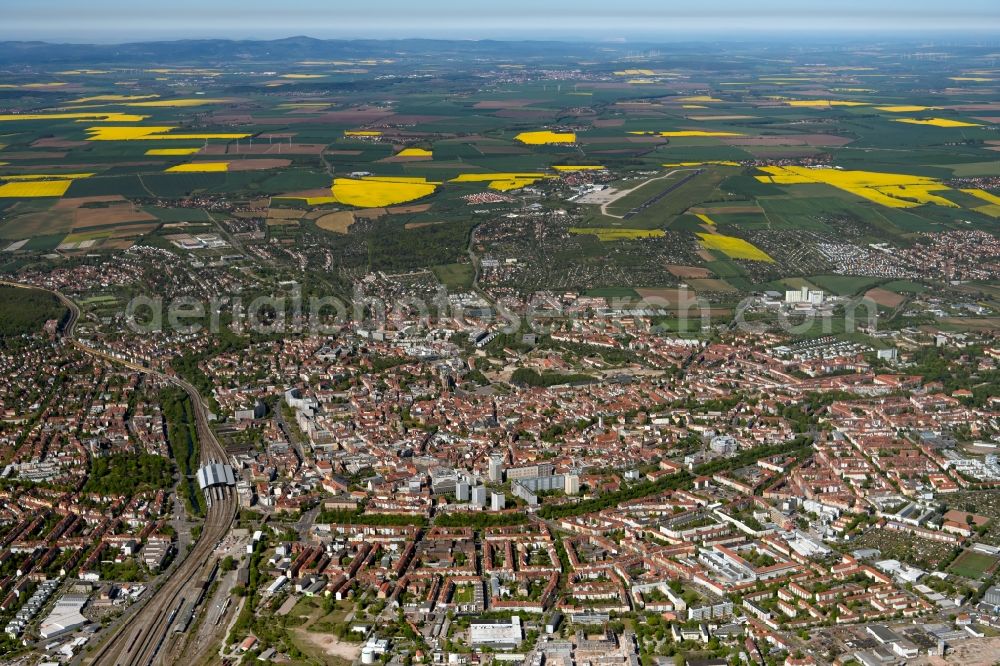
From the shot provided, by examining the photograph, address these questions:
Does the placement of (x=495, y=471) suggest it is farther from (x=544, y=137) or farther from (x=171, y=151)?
(x=544, y=137)

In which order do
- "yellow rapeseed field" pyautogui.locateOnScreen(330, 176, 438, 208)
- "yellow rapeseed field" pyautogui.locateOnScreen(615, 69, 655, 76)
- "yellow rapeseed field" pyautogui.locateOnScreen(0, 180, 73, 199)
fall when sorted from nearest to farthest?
"yellow rapeseed field" pyautogui.locateOnScreen(330, 176, 438, 208) < "yellow rapeseed field" pyautogui.locateOnScreen(0, 180, 73, 199) < "yellow rapeseed field" pyautogui.locateOnScreen(615, 69, 655, 76)

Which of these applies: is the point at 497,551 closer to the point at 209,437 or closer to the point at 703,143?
the point at 209,437

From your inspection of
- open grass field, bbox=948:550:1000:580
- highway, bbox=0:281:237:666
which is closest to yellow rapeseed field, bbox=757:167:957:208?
open grass field, bbox=948:550:1000:580

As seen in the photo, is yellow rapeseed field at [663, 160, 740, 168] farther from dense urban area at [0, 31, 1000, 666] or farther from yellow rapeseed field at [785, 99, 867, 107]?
yellow rapeseed field at [785, 99, 867, 107]

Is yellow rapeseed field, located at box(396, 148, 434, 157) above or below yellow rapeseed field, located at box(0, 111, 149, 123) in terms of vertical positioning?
below

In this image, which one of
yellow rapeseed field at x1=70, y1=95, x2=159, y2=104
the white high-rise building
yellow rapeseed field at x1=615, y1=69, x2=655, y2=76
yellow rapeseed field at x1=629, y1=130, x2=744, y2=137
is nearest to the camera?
the white high-rise building

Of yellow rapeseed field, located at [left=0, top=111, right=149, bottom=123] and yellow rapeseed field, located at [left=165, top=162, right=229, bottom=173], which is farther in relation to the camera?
yellow rapeseed field, located at [left=0, top=111, right=149, bottom=123]
